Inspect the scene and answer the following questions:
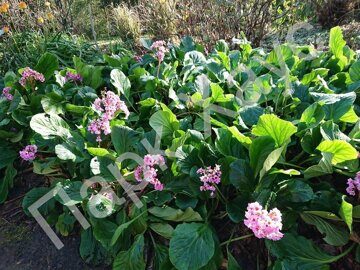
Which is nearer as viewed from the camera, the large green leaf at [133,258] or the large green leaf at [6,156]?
the large green leaf at [133,258]

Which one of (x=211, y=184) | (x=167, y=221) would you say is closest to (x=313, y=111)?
(x=211, y=184)

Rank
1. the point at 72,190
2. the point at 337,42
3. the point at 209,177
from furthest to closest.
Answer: the point at 337,42, the point at 72,190, the point at 209,177

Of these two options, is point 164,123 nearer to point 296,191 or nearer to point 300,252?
point 296,191

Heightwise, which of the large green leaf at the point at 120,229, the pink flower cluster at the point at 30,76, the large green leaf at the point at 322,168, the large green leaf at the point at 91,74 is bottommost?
the large green leaf at the point at 120,229

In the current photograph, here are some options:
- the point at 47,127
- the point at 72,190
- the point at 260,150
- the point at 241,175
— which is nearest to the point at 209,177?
the point at 241,175

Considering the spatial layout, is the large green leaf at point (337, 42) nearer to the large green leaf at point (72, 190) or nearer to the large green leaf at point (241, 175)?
the large green leaf at point (241, 175)

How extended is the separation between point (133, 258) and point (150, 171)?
39 cm

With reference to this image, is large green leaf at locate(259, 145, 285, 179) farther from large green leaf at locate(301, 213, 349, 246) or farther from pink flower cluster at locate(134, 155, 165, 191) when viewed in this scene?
pink flower cluster at locate(134, 155, 165, 191)

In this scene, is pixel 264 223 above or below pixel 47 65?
below

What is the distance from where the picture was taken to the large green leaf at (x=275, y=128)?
1.52m

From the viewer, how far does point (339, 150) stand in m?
1.49

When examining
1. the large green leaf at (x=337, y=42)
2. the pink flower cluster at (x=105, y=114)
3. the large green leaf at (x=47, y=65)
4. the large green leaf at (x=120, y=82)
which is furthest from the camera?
the large green leaf at (x=47, y=65)

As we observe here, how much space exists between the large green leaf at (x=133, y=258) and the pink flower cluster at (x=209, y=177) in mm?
390

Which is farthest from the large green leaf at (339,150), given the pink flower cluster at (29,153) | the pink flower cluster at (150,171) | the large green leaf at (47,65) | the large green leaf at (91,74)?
the large green leaf at (47,65)
